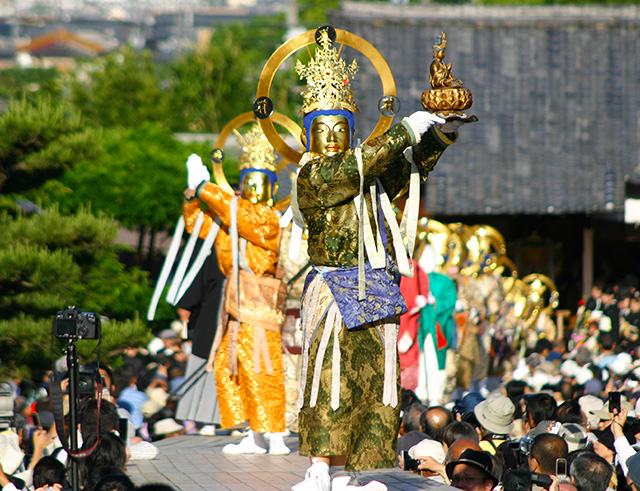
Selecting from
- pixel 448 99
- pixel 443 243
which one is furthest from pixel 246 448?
pixel 443 243

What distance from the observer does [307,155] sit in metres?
7.46

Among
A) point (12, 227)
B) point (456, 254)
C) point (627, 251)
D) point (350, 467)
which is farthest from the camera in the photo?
point (627, 251)

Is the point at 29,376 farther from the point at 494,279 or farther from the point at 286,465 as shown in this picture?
the point at 494,279

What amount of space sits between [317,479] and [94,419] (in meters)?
1.74

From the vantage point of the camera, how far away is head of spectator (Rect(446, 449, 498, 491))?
7543mm

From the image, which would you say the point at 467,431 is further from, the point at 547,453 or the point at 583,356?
the point at 583,356

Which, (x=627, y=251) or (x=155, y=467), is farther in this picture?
(x=627, y=251)

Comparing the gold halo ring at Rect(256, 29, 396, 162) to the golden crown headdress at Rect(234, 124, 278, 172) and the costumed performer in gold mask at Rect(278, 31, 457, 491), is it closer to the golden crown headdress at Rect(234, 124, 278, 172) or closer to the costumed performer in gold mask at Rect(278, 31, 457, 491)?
the costumed performer in gold mask at Rect(278, 31, 457, 491)

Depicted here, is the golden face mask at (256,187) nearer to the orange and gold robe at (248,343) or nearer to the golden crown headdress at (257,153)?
the golden crown headdress at (257,153)

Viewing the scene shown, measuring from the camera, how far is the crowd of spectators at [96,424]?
7.72m

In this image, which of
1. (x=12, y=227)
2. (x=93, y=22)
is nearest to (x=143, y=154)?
(x=12, y=227)

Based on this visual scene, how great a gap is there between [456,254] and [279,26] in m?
37.0

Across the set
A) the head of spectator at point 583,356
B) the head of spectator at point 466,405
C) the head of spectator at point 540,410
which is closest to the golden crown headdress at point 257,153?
the head of spectator at point 466,405

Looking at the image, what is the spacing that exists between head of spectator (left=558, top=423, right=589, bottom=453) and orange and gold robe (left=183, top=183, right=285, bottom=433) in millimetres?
2048
